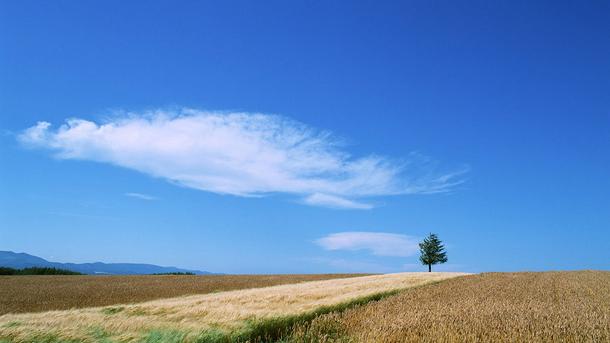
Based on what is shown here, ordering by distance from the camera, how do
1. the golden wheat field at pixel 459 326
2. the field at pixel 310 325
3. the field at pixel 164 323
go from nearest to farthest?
the golden wheat field at pixel 459 326 → the field at pixel 310 325 → the field at pixel 164 323

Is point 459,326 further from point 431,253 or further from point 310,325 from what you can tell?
point 431,253

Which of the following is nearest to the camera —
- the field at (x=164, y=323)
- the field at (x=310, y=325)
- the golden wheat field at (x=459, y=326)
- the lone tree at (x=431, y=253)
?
the golden wheat field at (x=459, y=326)

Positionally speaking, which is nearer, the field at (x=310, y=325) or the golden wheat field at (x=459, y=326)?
the golden wheat field at (x=459, y=326)

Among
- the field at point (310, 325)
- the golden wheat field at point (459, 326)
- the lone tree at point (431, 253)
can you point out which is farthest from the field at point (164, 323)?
the lone tree at point (431, 253)

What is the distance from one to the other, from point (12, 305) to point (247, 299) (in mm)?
12911

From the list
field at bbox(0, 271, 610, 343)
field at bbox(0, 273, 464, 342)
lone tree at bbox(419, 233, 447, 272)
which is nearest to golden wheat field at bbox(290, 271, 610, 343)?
field at bbox(0, 271, 610, 343)

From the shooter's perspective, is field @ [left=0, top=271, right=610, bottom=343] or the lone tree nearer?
field @ [left=0, top=271, right=610, bottom=343]

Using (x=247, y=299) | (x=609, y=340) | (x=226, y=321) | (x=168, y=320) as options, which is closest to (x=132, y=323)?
(x=168, y=320)

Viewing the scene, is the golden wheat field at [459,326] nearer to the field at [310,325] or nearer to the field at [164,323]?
the field at [310,325]

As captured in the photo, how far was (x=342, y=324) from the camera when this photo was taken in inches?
388

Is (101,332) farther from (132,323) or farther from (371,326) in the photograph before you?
(371,326)

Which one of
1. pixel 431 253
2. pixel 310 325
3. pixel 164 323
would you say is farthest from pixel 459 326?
pixel 431 253

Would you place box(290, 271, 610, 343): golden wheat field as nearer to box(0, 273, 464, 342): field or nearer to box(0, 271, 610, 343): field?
box(0, 271, 610, 343): field

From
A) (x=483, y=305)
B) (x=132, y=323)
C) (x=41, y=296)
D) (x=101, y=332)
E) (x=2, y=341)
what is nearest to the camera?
(x=2, y=341)
